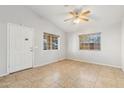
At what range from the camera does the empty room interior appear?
2.78m

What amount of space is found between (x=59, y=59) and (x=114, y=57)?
3.32 metres

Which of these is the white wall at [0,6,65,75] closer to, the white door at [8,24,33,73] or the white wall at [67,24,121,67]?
the white door at [8,24,33,73]

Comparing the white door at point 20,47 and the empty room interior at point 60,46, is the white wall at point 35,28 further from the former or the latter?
the white door at point 20,47

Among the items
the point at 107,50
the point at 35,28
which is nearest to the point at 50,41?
the point at 35,28

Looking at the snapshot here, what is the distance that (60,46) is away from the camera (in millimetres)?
6055

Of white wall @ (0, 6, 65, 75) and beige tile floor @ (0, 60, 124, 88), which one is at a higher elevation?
white wall @ (0, 6, 65, 75)

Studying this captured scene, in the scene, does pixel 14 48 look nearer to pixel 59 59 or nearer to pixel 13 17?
pixel 13 17

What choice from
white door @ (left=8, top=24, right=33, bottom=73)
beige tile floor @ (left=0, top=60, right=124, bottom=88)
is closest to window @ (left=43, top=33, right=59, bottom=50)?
white door @ (left=8, top=24, right=33, bottom=73)

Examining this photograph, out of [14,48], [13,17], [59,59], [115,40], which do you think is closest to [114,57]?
[115,40]

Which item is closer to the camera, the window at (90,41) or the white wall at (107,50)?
the white wall at (107,50)

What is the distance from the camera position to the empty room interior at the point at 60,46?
2.78 m

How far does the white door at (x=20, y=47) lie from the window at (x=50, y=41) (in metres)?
1.06

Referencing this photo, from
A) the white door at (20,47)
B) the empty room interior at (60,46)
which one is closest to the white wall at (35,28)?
the empty room interior at (60,46)

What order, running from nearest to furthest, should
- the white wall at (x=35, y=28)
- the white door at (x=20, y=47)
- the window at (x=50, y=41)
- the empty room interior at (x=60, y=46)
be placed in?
the empty room interior at (x=60, y=46) → the white wall at (x=35, y=28) → the white door at (x=20, y=47) → the window at (x=50, y=41)
